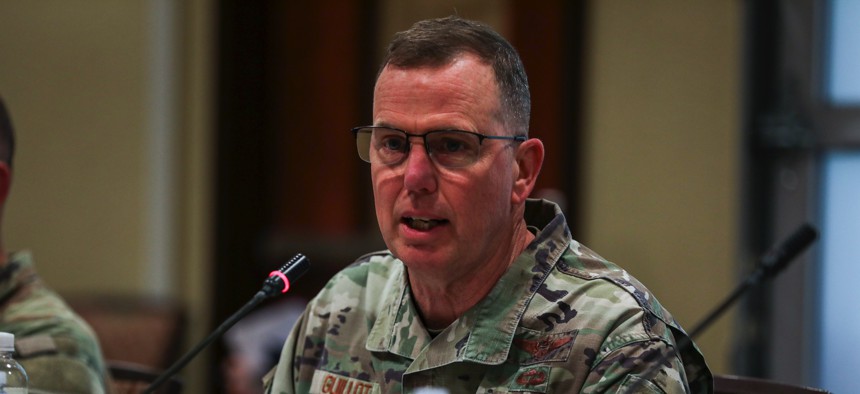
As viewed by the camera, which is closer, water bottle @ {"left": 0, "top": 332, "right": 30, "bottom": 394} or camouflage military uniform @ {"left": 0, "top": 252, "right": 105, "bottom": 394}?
water bottle @ {"left": 0, "top": 332, "right": 30, "bottom": 394}

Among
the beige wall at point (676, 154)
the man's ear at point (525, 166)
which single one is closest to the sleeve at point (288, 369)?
the man's ear at point (525, 166)

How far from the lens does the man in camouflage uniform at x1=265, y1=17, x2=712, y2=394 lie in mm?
1632

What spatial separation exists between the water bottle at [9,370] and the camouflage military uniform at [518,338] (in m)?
0.40

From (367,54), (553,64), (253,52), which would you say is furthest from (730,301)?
(253,52)

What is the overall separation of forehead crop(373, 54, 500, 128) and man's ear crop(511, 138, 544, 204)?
8cm

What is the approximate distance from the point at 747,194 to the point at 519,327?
6.72 feet

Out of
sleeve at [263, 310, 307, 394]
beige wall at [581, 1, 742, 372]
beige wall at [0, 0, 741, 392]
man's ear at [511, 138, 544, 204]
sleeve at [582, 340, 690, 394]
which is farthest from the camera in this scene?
beige wall at [0, 0, 741, 392]

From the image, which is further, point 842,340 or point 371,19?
point 371,19

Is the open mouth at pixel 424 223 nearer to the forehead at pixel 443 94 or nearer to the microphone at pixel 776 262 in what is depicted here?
the forehead at pixel 443 94

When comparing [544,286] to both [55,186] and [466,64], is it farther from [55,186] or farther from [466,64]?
[55,186]

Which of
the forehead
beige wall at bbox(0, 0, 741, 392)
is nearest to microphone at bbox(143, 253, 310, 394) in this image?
the forehead

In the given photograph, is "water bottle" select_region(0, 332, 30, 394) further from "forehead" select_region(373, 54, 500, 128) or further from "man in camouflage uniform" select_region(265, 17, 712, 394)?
"forehead" select_region(373, 54, 500, 128)

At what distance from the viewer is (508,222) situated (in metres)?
1.75

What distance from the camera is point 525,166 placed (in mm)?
1755
